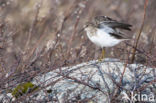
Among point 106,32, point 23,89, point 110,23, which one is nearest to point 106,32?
point 106,32

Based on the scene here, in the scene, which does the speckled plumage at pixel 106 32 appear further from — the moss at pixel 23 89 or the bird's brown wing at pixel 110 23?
the moss at pixel 23 89

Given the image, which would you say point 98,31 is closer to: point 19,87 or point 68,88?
point 68,88

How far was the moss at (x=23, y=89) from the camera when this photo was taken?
3997 millimetres

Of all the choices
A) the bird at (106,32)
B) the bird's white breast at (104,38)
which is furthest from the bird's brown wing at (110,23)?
the bird's white breast at (104,38)

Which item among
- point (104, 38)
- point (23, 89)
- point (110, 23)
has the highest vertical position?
point (110, 23)

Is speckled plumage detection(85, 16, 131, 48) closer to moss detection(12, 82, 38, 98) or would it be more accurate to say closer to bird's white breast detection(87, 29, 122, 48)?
bird's white breast detection(87, 29, 122, 48)

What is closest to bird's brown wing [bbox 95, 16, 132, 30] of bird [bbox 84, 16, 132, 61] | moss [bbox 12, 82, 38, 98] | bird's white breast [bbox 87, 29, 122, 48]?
bird [bbox 84, 16, 132, 61]

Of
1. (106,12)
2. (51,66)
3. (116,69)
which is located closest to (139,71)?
(116,69)

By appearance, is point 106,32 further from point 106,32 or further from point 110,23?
point 110,23

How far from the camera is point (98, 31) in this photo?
4.80 metres

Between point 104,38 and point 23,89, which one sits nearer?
point 23,89

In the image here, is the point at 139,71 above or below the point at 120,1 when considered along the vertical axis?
below

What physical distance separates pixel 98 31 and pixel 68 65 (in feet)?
2.24

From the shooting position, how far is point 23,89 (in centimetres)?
406
